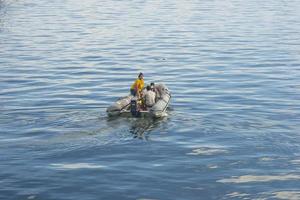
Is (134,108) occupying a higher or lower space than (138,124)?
higher

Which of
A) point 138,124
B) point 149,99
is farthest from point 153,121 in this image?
point 149,99

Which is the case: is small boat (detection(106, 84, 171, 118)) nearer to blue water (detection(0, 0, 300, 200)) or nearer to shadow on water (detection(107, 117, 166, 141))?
shadow on water (detection(107, 117, 166, 141))

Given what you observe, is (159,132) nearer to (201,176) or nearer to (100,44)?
(201,176)

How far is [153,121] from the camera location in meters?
30.3

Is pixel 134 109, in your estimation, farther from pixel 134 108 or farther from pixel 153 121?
pixel 153 121

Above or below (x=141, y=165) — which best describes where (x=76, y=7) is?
above

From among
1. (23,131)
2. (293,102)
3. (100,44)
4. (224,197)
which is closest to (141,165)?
(224,197)

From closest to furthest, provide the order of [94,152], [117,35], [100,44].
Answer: [94,152]
[100,44]
[117,35]

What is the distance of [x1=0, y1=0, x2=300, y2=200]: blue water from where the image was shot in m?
22.1

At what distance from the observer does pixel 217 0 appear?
140m

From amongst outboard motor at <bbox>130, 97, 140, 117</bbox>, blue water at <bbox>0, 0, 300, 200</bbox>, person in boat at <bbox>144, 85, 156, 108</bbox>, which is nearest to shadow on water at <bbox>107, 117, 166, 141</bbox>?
blue water at <bbox>0, 0, 300, 200</bbox>

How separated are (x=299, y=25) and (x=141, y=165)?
66.1 m

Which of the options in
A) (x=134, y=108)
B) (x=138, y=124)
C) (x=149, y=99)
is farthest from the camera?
(x=149, y=99)

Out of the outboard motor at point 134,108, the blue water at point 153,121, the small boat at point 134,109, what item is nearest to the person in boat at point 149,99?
the small boat at point 134,109
